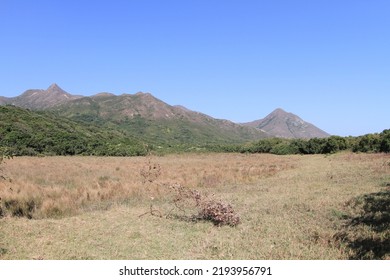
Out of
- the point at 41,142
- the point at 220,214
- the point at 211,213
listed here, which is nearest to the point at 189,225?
the point at 211,213

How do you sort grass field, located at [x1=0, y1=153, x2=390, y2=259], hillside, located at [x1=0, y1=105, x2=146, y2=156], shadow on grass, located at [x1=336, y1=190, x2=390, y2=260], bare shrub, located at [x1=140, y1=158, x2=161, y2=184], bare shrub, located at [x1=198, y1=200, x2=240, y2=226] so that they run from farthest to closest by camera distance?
hillside, located at [x1=0, y1=105, x2=146, y2=156] < bare shrub, located at [x1=140, y1=158, x2=161, y2=184] < bare shrub, located at [x1=198, y1=200, x2=240, y2=226] < grass field, located at [x1=0, y1=153, x2=390, y2=259] < shadow on grass, located at [x1=336, y1=190, x2=390, y2=260]

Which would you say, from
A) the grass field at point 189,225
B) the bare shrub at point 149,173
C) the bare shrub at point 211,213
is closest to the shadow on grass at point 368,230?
the grass field at point 189,225

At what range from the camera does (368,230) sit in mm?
9648

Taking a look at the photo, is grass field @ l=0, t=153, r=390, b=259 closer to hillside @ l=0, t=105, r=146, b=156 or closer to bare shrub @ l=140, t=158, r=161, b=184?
bare shrub @ l=140, t=158, r=161, b=184

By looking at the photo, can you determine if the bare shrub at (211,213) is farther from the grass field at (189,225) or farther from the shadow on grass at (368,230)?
the shadow on grass at (368,230)

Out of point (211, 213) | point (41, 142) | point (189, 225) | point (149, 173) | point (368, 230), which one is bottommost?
point (189, 225)

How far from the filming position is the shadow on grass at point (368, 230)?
7.97 m

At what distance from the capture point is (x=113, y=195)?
52.3 feet

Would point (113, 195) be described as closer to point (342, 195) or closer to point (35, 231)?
point (35, 231)

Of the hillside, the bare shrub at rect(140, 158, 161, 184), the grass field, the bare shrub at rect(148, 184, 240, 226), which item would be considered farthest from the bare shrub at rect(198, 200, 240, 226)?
the hillside

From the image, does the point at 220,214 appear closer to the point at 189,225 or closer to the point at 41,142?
the point at 189,225

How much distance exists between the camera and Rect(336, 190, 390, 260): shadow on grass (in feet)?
26.2
